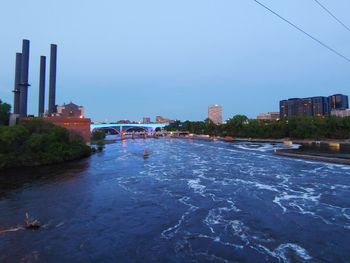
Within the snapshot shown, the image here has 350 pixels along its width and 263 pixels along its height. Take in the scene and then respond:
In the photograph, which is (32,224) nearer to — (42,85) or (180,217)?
(180,217)

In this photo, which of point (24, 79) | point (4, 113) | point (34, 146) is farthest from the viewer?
point (24, 79)

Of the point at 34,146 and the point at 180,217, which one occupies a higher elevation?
the point at 34,146

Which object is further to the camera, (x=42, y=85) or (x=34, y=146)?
(x=42, y=85)

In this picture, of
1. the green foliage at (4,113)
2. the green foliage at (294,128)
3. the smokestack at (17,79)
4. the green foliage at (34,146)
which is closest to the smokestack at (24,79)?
the smokestack at (17,79)

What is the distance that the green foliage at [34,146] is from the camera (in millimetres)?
47844

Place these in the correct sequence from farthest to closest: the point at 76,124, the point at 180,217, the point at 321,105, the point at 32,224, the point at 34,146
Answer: the point at 321,105
the point at 76,124
the point at 34,146
the point at 180,217
the point at 32,224

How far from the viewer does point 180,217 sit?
67.1ft

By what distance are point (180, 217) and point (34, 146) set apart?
36.7 metres

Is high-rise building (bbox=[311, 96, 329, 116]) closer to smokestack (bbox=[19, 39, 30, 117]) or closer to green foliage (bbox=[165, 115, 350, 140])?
green foliage (bbox=[165, 115, 350, 140])

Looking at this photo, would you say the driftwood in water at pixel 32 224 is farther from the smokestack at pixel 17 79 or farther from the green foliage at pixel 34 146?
the smokestack at pixel 17 79

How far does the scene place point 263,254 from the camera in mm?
14734

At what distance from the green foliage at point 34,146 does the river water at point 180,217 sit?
1160cm

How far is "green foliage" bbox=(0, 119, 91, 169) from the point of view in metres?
47.8

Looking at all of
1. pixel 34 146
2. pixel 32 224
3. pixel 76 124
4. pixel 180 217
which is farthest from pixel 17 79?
pixel 180 217
